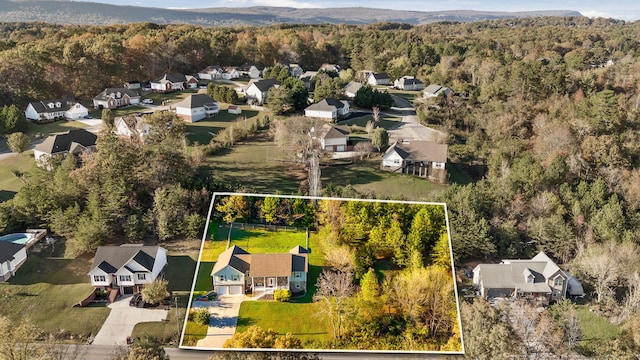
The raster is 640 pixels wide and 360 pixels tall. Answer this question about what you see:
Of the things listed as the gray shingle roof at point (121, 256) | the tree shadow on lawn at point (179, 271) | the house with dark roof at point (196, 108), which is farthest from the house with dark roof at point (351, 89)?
the gray shingle roof at point (121, 256)

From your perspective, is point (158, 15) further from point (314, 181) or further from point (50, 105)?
point (314, 181)

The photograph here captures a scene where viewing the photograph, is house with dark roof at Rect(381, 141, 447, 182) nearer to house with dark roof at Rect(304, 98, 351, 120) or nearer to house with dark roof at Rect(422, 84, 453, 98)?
house with dark roof at Rect(304, 98, 351, 120)

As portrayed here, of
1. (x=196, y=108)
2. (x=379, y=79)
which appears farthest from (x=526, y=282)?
(x=379, y=79)

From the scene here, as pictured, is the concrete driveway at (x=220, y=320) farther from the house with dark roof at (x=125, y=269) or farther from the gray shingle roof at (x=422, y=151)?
the gray shingle roof at (x=422, y=151)

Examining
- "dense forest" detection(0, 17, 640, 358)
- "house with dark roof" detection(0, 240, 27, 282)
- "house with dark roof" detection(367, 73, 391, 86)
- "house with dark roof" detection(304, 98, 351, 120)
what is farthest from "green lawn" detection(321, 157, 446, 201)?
"house with dark roof" detection(367, 73, 391, 86)

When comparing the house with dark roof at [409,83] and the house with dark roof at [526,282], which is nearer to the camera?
the house with dark roof at [526,282]

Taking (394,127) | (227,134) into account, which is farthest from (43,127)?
(394,127)
